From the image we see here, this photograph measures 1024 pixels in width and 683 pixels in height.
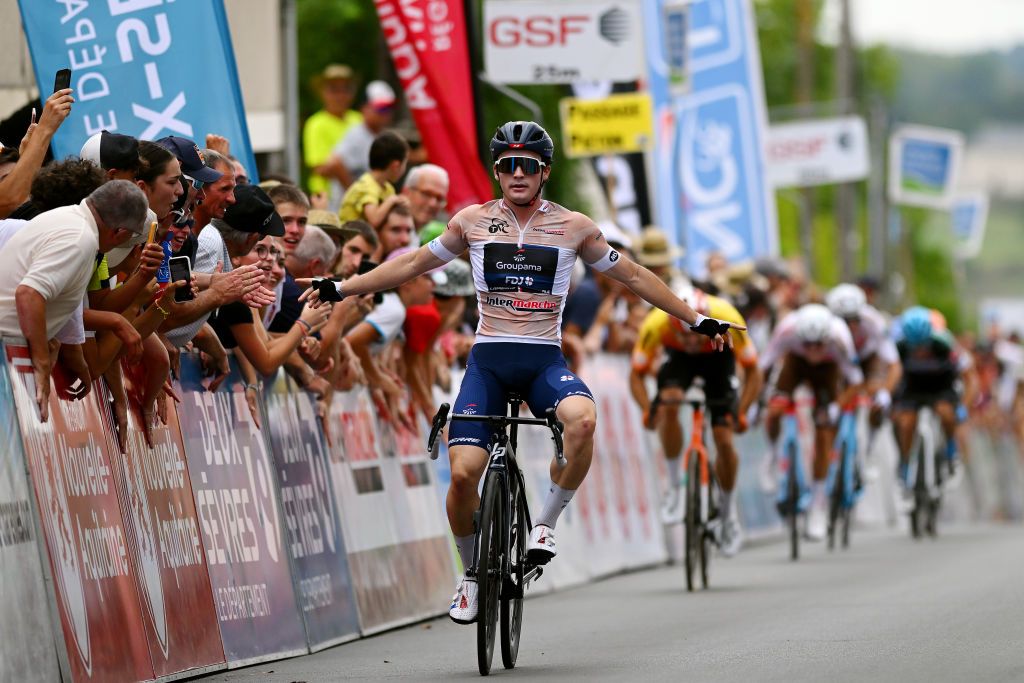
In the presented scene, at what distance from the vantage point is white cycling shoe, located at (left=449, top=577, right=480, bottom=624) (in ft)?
30.4

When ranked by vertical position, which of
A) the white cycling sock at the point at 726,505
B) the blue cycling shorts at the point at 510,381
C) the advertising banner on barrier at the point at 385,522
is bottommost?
the white cycling sock at the point at 726,505

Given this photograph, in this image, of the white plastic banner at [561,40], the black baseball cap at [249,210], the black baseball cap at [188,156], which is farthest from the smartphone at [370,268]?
the white plastic banner at [561,40]

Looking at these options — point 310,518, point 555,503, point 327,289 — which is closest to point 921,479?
point 310,518

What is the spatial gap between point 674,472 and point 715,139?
31.7 feet

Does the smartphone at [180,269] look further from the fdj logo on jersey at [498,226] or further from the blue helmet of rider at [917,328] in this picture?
the blue helmet of rider at [917,328]

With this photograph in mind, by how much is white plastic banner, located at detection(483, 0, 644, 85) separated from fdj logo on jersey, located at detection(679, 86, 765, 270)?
6662 mm

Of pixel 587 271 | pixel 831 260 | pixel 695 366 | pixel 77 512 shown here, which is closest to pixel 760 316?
pixel 587 271

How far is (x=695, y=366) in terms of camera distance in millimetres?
15250

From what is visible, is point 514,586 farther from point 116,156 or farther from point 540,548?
point 116,156

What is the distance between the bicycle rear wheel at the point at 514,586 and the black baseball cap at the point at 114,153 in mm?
2418

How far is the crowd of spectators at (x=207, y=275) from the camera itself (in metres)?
8.41

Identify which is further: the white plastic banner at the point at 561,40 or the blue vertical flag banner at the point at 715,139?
the blue vertical flag banner at the point at 715,139

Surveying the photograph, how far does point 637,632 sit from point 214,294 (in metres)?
3.32

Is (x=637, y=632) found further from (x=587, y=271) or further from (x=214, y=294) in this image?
(x=587, y=271)
